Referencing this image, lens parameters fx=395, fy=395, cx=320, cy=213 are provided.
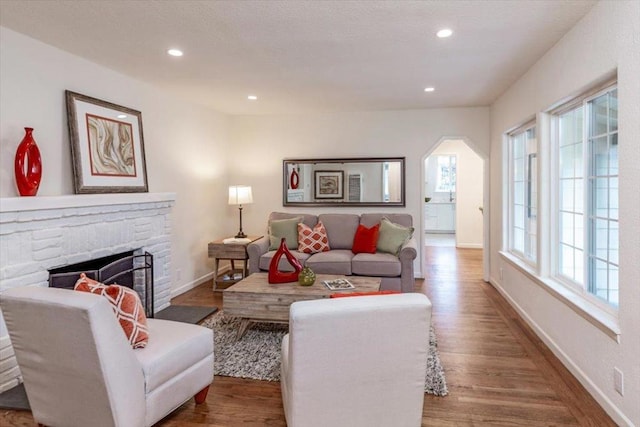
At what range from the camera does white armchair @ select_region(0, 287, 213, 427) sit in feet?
5.94

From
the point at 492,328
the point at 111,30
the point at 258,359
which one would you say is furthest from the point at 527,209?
the point at 111,30

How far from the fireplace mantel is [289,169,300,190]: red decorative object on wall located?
212 centimetres

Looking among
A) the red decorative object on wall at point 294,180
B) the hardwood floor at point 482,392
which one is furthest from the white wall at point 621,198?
the red decorative object on wall at point 294,180

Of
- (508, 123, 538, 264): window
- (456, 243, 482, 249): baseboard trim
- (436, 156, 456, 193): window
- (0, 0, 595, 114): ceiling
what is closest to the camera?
(0, 0, 595, 114): ceiling

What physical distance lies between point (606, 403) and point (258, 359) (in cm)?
227

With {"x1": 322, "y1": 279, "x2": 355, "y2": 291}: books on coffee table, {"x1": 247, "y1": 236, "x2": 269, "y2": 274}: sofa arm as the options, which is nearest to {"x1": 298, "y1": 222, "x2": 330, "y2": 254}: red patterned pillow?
{"x1": 247, "y1": 236, "x2": 269, "y2": 274}: sofa arm

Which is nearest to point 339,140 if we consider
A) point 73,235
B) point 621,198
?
point 73,235

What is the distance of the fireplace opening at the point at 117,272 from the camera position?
3.10 m

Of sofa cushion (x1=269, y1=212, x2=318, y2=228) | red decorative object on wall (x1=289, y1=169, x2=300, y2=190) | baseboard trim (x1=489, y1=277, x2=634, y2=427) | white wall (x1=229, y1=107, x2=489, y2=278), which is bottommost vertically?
baseboard trim (x1=489, y1=277, x2=634, y2=427)

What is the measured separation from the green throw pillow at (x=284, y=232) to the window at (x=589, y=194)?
9.87 ft

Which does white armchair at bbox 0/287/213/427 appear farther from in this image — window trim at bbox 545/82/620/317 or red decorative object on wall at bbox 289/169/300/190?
red decorative object on wall at bbox 289/169/300/190

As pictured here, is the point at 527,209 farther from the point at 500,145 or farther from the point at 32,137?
the point at 32,137

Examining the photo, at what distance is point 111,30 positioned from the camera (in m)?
2.85

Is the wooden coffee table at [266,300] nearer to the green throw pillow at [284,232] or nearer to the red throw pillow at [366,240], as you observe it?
the red throw pillow at [366,240]
